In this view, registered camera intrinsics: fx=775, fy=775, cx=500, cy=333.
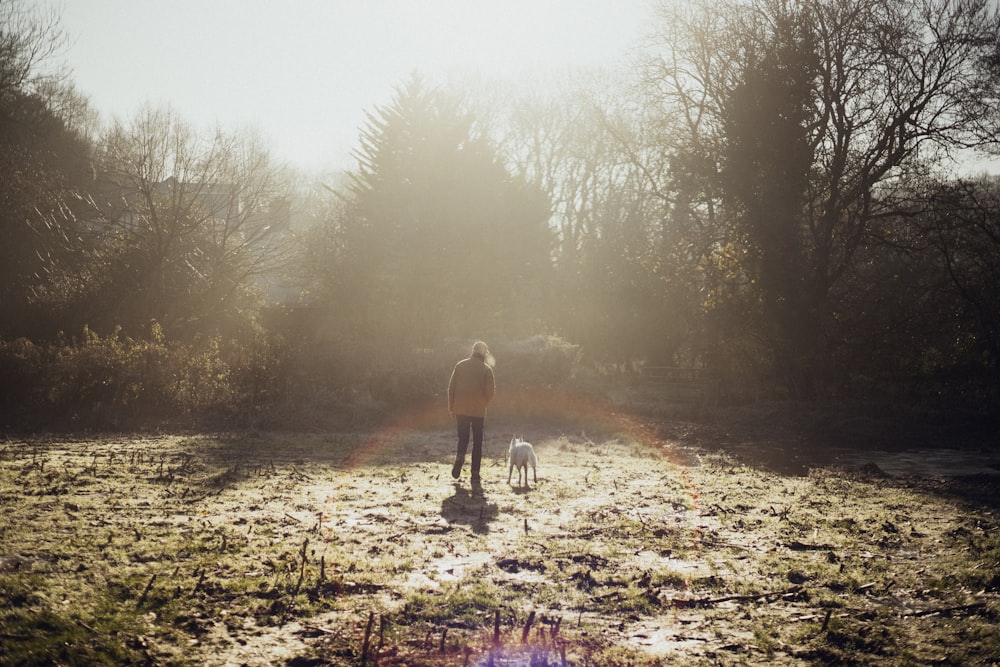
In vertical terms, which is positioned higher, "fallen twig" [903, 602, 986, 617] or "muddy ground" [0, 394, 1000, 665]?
"fallen twig" [903, 602, 986, 617]

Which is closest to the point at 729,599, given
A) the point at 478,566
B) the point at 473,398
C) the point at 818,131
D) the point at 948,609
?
the point at 948,609

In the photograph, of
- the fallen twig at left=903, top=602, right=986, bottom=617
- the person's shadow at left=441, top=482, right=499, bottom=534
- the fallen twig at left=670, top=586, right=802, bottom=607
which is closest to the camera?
the fallen twig at left=903, top=602, right=986, bottom=617

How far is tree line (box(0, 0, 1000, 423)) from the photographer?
20.5 metres

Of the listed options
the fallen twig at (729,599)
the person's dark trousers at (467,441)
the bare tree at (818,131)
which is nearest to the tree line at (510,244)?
the bare tree at (818,131)

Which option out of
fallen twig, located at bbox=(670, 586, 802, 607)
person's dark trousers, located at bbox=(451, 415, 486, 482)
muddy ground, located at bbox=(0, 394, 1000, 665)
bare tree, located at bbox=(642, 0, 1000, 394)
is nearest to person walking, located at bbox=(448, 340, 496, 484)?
person's dark trousers, located at bbox=(451, 415, 486, 482)

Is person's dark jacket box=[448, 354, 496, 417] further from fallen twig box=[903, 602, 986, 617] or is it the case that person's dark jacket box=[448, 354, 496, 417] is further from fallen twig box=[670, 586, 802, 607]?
fallen twig box=[903, 602, 986, 617]

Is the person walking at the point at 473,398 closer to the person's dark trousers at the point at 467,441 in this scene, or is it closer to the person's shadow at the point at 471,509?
the person's dark trousers at the point at 467,441

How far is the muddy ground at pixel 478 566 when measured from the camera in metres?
4.78

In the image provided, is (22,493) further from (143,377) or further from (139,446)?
(143,377)

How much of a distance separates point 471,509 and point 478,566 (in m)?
2.62

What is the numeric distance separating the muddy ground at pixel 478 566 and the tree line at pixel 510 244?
31.6ft

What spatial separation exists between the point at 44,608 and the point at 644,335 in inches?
A: 1256

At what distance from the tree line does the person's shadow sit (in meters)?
10.0

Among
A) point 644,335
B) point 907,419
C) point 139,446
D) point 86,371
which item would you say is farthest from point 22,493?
point 644,335
